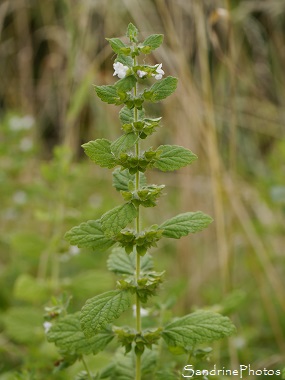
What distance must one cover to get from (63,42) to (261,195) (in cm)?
132

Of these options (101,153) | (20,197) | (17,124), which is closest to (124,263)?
(101,153)

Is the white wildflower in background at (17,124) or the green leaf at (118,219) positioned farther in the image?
the white wildflower in background at (17,124)

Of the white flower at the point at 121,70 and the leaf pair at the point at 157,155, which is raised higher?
the white flower at the point at 121,70

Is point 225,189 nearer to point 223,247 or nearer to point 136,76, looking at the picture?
point 223,247

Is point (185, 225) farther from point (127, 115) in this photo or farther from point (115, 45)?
point (115, 45)

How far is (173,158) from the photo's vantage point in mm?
1065

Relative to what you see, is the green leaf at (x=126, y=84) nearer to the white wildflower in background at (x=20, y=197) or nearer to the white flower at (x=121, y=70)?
the white flower at (x=121, y=70)

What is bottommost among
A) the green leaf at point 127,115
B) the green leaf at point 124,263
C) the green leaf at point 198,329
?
the green leaf at point 198,329

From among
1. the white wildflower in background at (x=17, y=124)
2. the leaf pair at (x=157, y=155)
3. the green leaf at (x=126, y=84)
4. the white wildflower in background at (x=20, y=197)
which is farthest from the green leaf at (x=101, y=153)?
the white wildflower in background at (x=17, y=124)

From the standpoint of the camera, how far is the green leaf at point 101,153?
1.05 metres

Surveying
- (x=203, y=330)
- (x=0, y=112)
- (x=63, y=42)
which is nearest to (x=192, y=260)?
(x=63, y=42)

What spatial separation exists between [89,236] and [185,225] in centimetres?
16

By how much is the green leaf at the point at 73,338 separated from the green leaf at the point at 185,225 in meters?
0.22

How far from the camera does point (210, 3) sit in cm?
273
